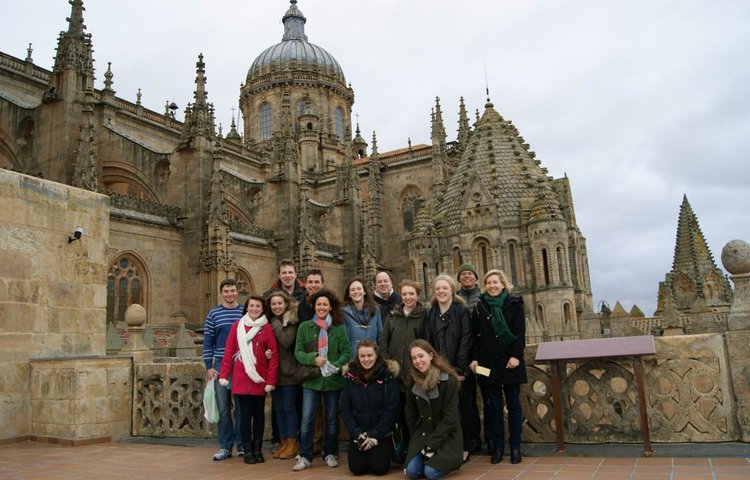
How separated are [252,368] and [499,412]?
8.32 feet

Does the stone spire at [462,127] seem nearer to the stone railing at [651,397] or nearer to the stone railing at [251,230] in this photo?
the stone railing at [251,230]

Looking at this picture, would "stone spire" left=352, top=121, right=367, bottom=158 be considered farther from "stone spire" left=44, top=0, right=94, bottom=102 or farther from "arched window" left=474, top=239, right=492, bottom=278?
"stone spire" left=44, top=0, right=94, bottom=102

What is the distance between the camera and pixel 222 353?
22.1ft

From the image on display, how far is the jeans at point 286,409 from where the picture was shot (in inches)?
242

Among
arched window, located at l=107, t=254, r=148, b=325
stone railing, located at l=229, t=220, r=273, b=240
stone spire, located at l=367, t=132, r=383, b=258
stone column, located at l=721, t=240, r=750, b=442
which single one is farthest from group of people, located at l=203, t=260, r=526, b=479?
stone spire, located at l=367, t=132, r=383, b=258

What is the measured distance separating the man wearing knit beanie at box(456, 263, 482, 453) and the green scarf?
0.24 meters

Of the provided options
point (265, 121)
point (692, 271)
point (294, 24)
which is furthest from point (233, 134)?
point (692, 271)

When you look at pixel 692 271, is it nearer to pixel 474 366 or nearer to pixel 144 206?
pixel 144 206

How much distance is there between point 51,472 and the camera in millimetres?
5547

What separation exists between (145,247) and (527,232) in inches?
583

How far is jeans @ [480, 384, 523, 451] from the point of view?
5.58 m

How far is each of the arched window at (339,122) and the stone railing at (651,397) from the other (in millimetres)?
44736

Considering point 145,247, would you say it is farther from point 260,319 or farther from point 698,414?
point 698,414

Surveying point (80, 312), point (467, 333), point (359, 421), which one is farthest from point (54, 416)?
point (467, 333)
